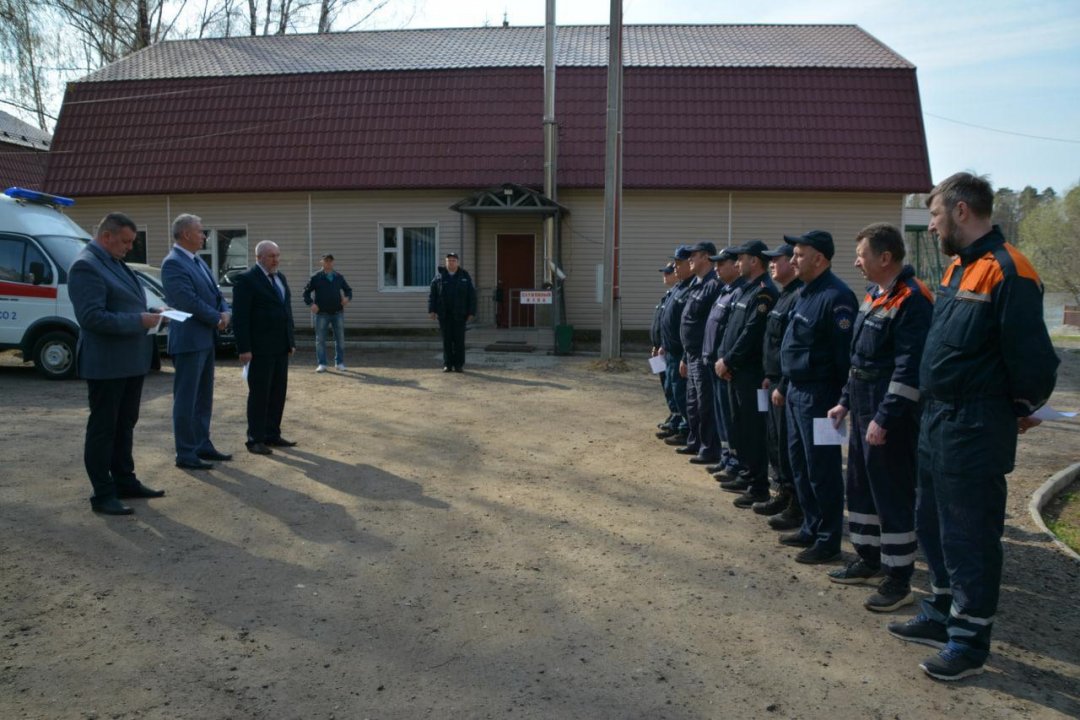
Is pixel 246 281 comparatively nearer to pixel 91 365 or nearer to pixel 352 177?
pixel 91 365

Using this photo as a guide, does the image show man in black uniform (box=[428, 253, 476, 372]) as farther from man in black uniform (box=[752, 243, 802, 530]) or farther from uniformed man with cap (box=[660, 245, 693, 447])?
man in black uniform (box=[752, 243, 802, 530])

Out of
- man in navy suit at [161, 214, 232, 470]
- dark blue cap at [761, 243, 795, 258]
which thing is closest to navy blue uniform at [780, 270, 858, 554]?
dark blue cap at [761, 243, 795, 258]

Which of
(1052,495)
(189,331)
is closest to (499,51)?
(189,331)

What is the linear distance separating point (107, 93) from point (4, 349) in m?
11.8

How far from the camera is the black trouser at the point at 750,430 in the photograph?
6891mm

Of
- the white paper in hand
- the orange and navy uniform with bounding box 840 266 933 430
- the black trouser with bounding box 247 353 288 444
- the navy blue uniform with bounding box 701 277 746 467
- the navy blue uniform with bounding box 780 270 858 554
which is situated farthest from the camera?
the black trouser with bounding box 247 353 288 444

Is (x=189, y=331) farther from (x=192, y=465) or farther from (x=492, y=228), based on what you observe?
(x=492, y=228)

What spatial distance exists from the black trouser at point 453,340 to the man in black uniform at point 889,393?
10608mm

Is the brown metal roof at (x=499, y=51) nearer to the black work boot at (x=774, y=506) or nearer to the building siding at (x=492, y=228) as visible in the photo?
the building siding at (x=492, y=228)

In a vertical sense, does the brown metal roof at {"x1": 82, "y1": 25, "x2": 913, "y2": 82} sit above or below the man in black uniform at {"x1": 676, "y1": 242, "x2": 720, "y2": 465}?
above

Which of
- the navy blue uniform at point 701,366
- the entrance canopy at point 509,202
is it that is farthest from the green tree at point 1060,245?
the navy blue uniform at point 701,366

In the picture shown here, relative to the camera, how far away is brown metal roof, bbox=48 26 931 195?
819 inches

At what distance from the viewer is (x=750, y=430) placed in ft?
22.9

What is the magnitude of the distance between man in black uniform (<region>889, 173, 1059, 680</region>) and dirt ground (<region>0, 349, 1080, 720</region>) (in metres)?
0.35
